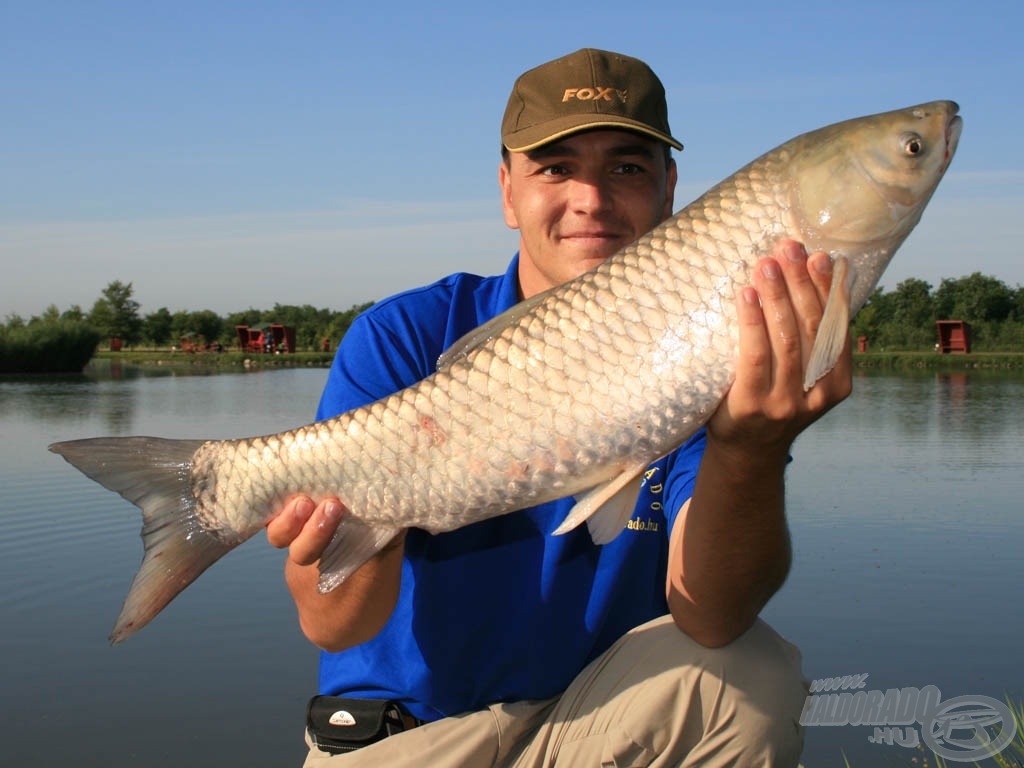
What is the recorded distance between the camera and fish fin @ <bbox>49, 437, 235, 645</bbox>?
2410 mm

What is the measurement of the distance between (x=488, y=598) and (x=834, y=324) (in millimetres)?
1240

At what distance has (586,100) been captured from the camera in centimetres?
304

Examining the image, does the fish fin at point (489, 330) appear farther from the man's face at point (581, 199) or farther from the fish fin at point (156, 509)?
the man's face at point (581, 199)

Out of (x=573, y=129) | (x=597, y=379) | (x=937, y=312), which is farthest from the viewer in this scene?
(x=937, y=312)

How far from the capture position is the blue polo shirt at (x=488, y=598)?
9.08ft

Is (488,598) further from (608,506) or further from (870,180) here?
(870,180)

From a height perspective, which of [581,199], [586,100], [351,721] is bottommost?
[351,721]

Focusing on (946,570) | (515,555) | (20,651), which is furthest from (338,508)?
(946,570)

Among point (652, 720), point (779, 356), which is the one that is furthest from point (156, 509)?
point (779, 356)

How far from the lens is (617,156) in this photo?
3172mm

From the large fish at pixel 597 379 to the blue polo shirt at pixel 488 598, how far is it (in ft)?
1.47

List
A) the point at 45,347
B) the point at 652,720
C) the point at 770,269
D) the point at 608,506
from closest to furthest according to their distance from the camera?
the point at 770,269 < the point at 608,506 < the point at 652,720 < the point at 45,347


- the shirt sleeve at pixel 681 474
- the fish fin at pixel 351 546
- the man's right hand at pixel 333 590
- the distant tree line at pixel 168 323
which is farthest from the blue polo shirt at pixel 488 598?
the distant tree line at pixel 168 323

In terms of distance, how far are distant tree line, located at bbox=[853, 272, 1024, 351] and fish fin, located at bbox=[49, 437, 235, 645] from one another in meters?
44.9
